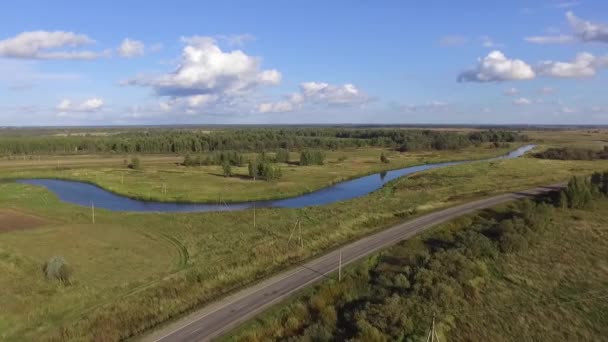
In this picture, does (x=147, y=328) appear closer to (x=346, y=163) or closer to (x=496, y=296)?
(x=496, y=296)

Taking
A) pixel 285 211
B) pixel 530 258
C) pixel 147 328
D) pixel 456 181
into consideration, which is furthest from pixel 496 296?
pixel 456 181

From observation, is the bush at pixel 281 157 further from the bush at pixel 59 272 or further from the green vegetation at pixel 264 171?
the bush at pixel 59 272

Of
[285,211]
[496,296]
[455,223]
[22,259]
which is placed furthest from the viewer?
[285,211]

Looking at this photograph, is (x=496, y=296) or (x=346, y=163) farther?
(x=346, y=163)

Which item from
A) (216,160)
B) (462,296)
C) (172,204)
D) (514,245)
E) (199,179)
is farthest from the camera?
(216,160)

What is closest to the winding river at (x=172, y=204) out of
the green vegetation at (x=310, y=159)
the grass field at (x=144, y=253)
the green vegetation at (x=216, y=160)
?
the grass field at (x=144, y=253)

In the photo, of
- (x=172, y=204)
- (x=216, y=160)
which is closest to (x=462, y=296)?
(x=172, y=204)

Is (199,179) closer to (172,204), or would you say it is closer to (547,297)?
(172,204)
